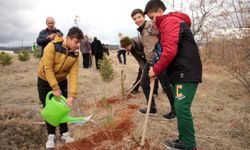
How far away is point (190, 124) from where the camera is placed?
337 centimetres

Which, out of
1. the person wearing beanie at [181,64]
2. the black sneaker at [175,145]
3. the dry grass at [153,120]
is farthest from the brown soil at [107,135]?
the person wearing beanie at [181,64]

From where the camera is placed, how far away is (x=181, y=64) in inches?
132

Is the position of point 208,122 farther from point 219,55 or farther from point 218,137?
point 219,55

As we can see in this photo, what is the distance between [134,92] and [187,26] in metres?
3.94

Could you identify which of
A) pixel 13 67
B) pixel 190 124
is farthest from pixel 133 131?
pixel 13 67

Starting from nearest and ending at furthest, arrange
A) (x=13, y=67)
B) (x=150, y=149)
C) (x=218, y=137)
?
(x=150, y=149)
(x=218, y=137)
(x=13, y=67)

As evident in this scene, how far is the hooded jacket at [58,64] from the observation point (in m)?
3.84

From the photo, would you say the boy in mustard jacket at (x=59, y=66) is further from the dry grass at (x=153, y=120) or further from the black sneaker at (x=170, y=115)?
the black sneaker at (x=170, y=115)

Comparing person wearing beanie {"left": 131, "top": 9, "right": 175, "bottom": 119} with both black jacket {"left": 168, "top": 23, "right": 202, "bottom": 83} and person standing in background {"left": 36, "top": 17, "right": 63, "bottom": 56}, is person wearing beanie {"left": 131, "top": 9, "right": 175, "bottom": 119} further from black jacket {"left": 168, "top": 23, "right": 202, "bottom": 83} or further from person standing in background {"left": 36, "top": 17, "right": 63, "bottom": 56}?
person standing in background {"left": 36, "top": 17, "right": 63, "bottom": 56}

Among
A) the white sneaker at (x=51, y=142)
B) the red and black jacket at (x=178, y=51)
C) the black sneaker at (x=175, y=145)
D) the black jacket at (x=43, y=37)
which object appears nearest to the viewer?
the red and black jacket at (x=178, y=51)

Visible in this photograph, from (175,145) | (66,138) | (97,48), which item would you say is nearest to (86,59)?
(97,48)

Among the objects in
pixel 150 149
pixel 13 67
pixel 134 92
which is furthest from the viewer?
pixel 13 67

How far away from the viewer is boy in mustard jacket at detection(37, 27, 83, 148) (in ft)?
12.5

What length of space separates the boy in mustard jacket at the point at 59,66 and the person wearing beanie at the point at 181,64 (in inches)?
42.5
